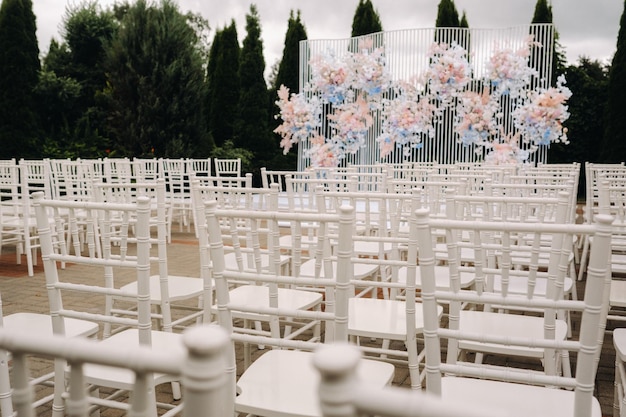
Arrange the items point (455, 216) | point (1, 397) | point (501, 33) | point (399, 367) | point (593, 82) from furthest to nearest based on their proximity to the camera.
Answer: point (593, 82) → point (501, 33) → point (399, 367) → point (455, 216) → point (1, 397)

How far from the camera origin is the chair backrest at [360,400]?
0.57m

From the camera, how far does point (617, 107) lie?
12453 millimetres

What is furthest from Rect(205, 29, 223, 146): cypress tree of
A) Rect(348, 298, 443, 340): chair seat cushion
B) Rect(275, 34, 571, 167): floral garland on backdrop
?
Rect(348, 298, 443, 340): chair seat cushion

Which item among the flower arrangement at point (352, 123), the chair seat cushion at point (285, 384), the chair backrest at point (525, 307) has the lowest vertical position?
the chair seat cushion at point (285, 384)

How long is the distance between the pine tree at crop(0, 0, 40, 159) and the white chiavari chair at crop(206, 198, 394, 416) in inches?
450

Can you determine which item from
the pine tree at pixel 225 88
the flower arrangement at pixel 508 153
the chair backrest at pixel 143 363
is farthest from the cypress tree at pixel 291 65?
the chair backrest at pixel 143 363

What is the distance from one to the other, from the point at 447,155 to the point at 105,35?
9.48 metres

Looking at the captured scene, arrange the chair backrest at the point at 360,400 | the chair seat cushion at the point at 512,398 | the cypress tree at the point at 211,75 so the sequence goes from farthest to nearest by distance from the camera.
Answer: the cypress tree at the point at 211,75, the chair seat cushion at the point at 512,398, the chair backrest at the point at 360,400

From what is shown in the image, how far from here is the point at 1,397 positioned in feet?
6.59

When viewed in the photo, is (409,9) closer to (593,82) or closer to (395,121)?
(593,82)

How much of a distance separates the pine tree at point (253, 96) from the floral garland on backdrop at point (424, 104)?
12.7 feet

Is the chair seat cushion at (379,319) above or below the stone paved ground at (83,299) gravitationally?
above

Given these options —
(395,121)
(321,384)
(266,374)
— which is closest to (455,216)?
(266,374)

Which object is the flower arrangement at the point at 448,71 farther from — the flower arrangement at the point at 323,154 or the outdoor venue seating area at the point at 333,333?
the outdoor venue seating area at the point at 333,333
